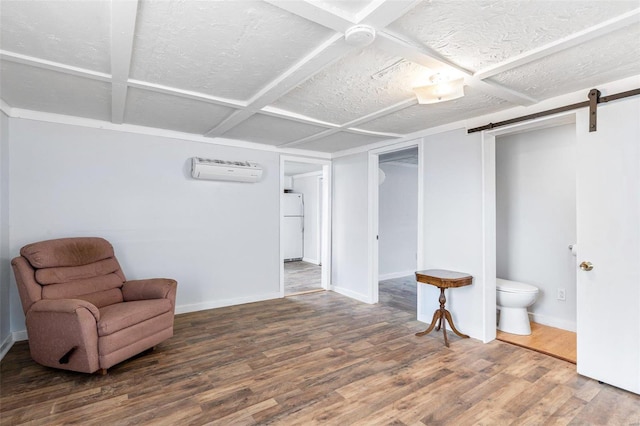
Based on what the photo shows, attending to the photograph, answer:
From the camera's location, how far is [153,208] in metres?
3.69

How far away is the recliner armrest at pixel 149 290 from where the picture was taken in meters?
2.87

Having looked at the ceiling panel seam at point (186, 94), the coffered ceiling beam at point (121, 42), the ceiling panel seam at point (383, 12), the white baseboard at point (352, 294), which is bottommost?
the white baseboard at point (352, 294)

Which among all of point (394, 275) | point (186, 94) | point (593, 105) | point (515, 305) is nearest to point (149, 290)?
point (186, 94)

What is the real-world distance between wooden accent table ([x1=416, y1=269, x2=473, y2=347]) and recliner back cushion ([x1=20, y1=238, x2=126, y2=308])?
2954 millimetres

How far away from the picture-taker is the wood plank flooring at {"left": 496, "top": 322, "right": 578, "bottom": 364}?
9.03ft

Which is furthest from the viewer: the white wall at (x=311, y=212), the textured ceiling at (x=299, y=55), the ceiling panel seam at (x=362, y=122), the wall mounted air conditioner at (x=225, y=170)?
the white wall at (x=311, y=212)

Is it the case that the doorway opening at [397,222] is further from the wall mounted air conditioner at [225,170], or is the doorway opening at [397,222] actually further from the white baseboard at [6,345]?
the white baseboard at [6,345]

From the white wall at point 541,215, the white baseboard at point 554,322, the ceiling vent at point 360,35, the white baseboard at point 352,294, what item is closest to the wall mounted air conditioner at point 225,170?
the white baseboard at point 352,294

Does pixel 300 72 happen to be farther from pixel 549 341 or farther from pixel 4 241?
pixel 549 341

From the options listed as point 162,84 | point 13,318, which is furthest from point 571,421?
point 13,318

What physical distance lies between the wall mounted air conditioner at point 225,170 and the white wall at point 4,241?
1.64 meters

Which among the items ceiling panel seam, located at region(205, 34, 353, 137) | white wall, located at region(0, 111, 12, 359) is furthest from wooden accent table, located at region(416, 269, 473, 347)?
white wall, located at region(0, 111, 12, 359)

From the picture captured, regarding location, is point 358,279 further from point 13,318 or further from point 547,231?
point 13,318

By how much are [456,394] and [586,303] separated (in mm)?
1211
